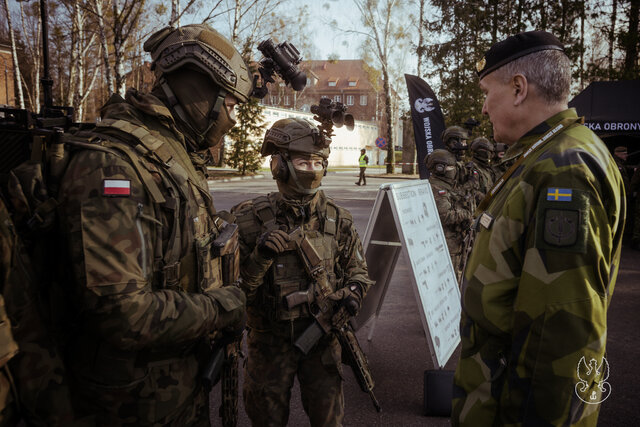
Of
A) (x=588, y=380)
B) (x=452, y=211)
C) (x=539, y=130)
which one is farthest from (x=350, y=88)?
(x=588, y=380)

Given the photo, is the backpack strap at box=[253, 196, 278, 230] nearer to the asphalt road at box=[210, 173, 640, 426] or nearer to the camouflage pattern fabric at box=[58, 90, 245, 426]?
the camouflage pattern fabric at box=[58, 90, 245, 426]

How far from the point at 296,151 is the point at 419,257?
1.46 meters

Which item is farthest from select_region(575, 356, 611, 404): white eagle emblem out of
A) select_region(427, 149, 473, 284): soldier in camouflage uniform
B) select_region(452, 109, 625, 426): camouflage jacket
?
select_region(427, 149, 473, 284): soldier in camouflage uniform

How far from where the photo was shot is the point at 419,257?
3576mm

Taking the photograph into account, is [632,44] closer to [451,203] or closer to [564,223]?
[451,203]

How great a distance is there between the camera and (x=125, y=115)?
1725 mm

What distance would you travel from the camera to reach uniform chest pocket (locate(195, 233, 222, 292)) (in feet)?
5.65

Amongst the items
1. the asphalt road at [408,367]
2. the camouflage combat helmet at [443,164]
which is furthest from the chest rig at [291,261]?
the camouflage combat helmet at [443,164]

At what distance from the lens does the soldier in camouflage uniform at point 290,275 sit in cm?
260

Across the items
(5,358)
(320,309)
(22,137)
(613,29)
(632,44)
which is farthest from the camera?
(613,29)

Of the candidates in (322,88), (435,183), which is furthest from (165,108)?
(322,88)

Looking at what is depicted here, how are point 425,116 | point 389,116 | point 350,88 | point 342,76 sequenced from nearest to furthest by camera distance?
point 425,116, point 389,116, point 350,88, point 342,76

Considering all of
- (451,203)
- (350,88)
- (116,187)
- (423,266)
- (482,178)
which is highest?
(350,88)

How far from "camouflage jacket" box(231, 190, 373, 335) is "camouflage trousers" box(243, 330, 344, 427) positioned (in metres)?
0.14
